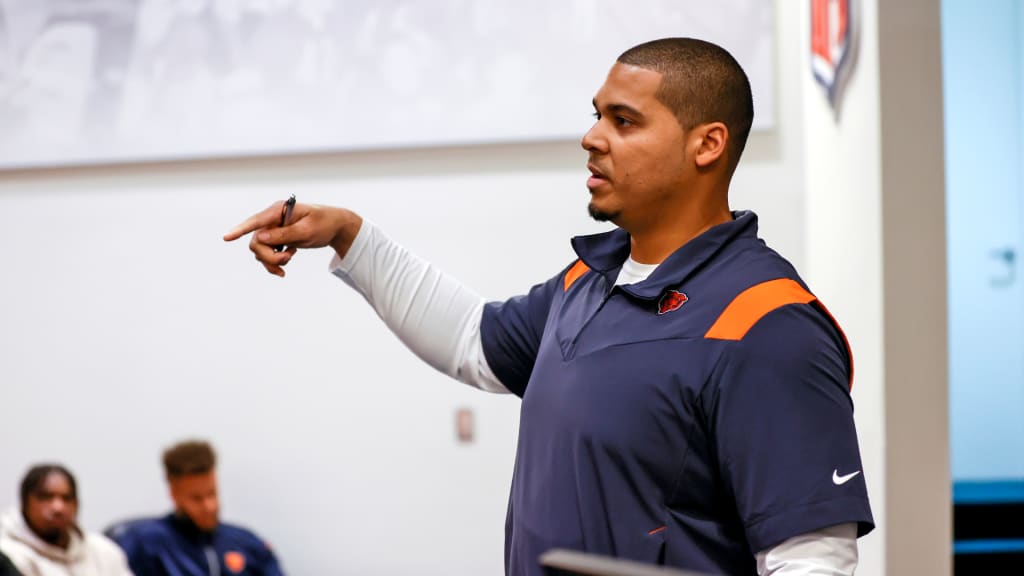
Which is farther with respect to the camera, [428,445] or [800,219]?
[428,445]

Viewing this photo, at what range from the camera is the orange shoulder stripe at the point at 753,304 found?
1.25m

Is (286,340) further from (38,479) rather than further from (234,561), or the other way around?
(38,479)

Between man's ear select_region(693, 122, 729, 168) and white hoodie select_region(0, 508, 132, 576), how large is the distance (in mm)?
2957

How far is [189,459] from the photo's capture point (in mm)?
3965

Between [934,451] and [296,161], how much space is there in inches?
99.6

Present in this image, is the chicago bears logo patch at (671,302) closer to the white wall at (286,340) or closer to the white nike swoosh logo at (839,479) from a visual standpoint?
the white nike swoosh logo at (839,479)

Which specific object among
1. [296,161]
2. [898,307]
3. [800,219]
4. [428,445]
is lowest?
[428,445]

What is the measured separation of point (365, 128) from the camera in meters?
4.05

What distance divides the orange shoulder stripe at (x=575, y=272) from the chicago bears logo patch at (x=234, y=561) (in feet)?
8.89

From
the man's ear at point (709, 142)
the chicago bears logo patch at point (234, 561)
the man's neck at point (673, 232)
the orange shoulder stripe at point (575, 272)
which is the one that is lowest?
the chicago bears logo patch at point (234, 561)

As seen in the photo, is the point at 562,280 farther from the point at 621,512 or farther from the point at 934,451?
the point at 934,451

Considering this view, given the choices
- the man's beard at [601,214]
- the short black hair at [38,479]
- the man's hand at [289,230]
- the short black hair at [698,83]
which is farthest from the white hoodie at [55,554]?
the short black hair at [698,83]

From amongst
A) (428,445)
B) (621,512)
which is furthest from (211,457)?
(621,512)

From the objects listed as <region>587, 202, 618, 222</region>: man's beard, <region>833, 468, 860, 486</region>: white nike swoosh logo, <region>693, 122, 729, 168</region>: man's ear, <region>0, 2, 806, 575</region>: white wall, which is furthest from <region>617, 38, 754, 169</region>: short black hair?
<region>0, 2, 806, 575</region>: white wall
